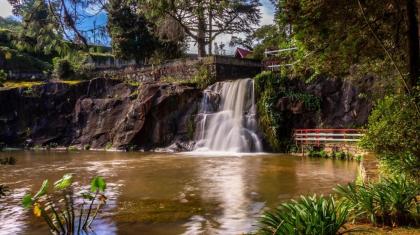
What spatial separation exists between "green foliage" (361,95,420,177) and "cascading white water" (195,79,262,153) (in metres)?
18.0

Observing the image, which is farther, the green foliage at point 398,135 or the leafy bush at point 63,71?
the leafy bush at point 63,71

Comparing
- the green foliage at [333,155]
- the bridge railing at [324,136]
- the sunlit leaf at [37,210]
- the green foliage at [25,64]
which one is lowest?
the green foliage at [333,155]

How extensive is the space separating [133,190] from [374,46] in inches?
302

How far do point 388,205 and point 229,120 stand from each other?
2128 centimetres

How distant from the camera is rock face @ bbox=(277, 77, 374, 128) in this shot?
80.1ft

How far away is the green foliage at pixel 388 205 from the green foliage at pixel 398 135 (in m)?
0.46

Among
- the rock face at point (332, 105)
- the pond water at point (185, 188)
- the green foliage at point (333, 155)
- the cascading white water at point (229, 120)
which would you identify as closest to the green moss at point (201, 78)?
the cascading white water at point (229, 120)

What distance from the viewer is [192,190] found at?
13070 mm

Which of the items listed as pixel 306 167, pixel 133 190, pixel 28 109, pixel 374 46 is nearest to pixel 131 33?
pixel 28 109

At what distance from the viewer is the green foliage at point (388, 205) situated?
687cm

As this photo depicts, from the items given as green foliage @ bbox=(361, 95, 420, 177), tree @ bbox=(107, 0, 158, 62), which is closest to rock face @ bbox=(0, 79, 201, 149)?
tree @ bbox=(107, 0, 158, 62)

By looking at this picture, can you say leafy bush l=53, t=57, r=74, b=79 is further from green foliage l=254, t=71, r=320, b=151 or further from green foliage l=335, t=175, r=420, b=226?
green foliage l=335, t=175, r=420, b=226

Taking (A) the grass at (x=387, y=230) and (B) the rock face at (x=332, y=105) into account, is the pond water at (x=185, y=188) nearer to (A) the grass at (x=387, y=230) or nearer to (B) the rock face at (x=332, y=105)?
(A) the grass at (x=387, y=230)

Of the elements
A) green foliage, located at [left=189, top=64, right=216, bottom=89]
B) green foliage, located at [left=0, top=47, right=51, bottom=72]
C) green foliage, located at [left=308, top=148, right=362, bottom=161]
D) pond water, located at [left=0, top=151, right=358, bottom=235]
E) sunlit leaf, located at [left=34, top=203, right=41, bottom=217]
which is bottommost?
pond water, located at [left=0, top=151, right=358, bottom=235]
